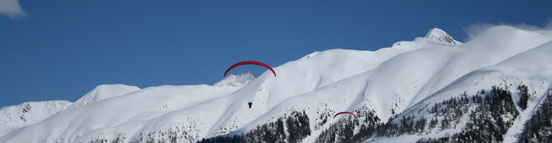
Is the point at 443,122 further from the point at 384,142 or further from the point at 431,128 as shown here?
the point at 384,142

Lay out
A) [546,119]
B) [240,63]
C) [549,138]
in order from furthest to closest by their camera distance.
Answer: [546,119]
[549,138]
[240,63]

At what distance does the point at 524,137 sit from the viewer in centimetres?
18988

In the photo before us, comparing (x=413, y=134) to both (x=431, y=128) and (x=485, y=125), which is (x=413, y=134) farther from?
(x=485, y=125)


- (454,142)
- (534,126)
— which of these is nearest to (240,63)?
(454,142)

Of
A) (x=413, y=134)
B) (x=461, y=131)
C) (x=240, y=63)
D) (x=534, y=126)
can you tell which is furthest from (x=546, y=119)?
(x=240, y=63)

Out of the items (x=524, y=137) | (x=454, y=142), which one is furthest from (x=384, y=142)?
(x=524, y=137)

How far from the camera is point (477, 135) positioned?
186m

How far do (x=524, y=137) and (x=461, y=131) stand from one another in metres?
21.7

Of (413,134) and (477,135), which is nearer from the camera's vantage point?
(477,135)

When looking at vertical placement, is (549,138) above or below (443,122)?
below

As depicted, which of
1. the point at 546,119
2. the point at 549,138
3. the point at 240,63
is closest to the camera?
the point at 240,63

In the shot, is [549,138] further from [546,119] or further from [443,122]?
[443,122]

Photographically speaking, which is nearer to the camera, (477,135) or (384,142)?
(477,135)

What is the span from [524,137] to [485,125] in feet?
42.1
